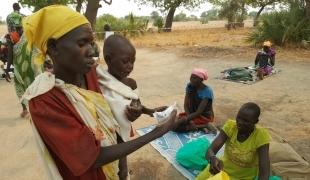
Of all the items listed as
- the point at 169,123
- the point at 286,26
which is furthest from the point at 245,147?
the point at 286,26

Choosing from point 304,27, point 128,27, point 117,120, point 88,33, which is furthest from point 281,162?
point 128,27

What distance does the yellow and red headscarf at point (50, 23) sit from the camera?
51.1 inches

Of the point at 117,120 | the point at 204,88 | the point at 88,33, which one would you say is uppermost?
the point at 88,33

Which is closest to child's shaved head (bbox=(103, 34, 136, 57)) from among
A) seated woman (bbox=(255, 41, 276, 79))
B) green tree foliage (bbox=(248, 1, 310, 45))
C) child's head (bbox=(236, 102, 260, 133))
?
child's head (bbox=(236, 102, 260, 133))

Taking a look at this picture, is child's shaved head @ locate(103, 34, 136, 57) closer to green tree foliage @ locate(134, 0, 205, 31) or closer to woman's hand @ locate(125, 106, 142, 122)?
woman's hand @ locate(125, 106, 142, 122)

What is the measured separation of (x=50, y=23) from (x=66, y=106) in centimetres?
31

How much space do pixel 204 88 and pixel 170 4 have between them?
822 inches

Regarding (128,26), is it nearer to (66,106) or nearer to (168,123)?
(168,123)

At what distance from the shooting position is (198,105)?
454 centimetres

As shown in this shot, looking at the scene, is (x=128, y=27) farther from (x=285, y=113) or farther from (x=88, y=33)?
(x=88, y=33)

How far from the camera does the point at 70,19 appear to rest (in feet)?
4.30

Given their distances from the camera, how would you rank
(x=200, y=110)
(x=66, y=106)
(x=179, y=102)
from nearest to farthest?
(x=66, y=106) → (x=200, y=110) → (x=179, y=102)

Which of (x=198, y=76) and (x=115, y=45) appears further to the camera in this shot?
(x=198, y=76)

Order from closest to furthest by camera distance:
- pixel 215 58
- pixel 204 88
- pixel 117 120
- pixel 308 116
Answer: pixel 117 120 < pixel 204 88 < pixel 308 116 < pixel 215 58
